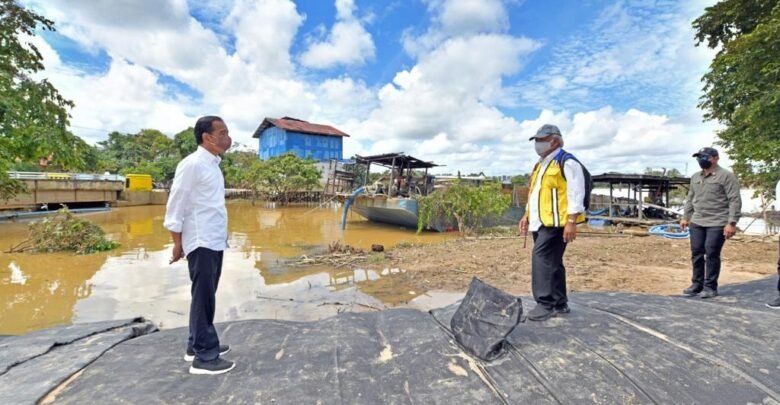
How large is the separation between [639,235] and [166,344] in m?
13.7

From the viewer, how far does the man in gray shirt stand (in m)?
3.65

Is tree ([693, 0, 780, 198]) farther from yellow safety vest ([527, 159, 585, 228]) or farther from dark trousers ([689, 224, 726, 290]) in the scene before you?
yellow safety vest ([527, 159, 585, 228])

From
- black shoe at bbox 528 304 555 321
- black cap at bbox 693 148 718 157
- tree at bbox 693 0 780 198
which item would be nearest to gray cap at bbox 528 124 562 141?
black shoe at bbox 528 304 555 321

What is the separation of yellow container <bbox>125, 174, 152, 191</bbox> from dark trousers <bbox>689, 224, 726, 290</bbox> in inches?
1193

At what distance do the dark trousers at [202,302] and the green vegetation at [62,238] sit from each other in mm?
9312

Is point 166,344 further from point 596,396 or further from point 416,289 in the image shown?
point 416,289

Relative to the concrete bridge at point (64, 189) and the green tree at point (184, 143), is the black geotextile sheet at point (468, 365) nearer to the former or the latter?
the concrete bridge at point (64, 189)

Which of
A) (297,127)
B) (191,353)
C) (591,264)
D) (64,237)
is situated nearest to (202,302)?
(191,353)

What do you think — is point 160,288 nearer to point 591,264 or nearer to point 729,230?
point 729,230

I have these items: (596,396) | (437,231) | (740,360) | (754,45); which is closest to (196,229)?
(596,396)

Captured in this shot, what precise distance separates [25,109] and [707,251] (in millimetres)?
13347

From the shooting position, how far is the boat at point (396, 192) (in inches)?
585

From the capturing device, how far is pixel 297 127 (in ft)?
132

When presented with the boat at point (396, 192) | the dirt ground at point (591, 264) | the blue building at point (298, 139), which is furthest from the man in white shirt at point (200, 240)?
the blue building at point (298, 139)
